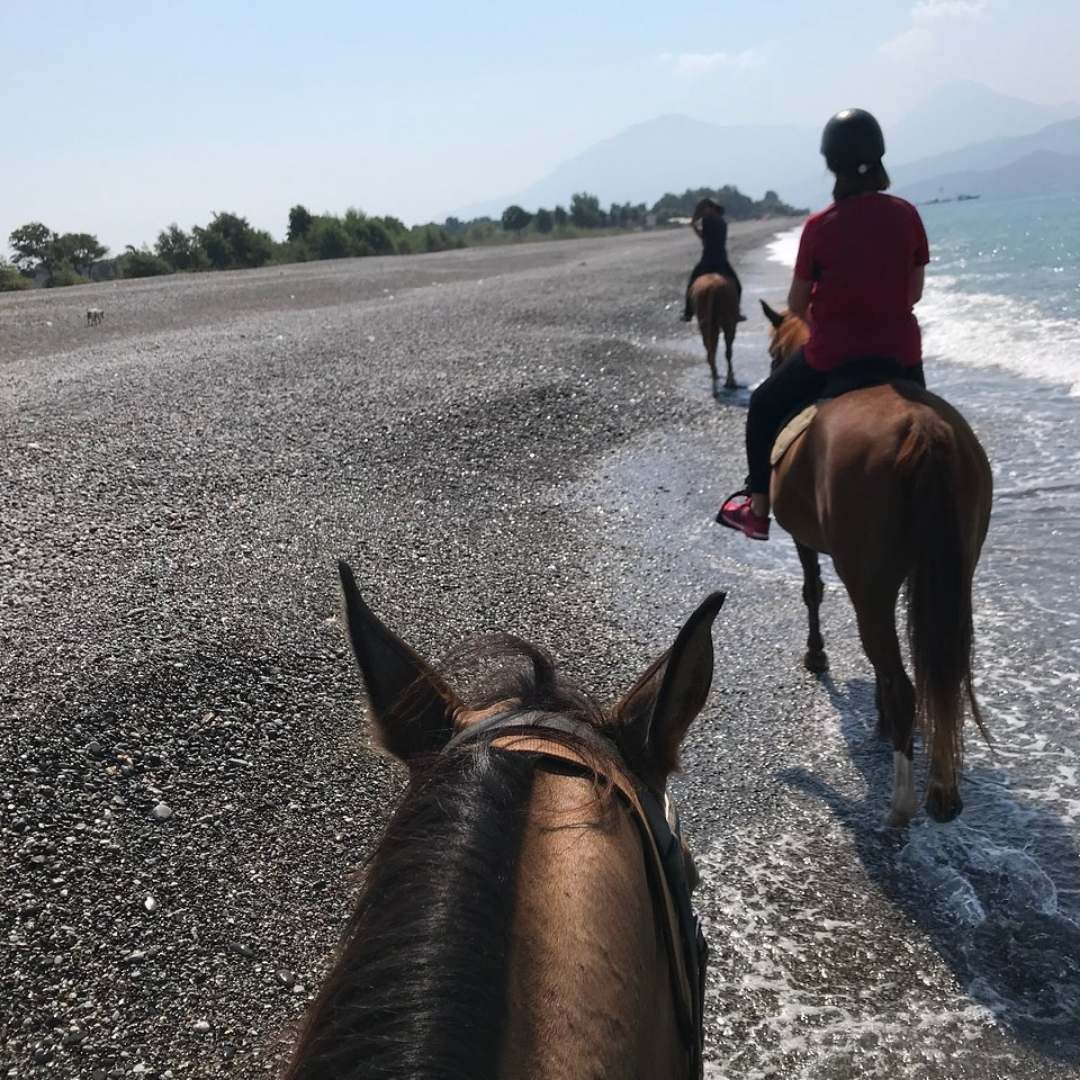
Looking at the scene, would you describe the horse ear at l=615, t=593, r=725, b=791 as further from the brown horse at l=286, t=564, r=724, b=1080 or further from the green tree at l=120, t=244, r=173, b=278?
the green tree at l=120, t=244, r=173, b=278

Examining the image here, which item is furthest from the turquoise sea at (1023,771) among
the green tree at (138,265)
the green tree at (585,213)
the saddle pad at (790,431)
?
the green tree at (585,213)

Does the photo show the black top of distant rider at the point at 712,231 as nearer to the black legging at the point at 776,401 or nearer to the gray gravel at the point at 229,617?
the gray gravel at the point at 229,617

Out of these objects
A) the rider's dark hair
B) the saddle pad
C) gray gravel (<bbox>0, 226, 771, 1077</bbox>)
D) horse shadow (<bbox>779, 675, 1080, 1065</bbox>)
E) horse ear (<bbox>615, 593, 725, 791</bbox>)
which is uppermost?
the rider's dark hair

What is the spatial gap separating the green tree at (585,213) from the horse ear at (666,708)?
337 ft

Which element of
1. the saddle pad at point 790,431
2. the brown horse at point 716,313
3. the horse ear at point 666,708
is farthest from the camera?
the brown horse at point 716,313

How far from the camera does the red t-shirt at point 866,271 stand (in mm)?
5160

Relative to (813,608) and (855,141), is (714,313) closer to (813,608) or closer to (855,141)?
(813,608)

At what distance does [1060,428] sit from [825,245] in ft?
22.9

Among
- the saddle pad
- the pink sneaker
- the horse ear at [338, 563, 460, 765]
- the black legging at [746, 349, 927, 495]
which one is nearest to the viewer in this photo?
the horse ear at [338, 563, 460, 765]

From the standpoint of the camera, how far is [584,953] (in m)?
1.35

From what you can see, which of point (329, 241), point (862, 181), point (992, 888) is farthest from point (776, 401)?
point (329, 241)

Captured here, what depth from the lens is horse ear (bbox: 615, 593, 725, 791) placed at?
1.80 meters

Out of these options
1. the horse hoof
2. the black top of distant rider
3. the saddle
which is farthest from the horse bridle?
the black top of distant rider

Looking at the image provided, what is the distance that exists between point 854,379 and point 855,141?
A: 1275 mm
